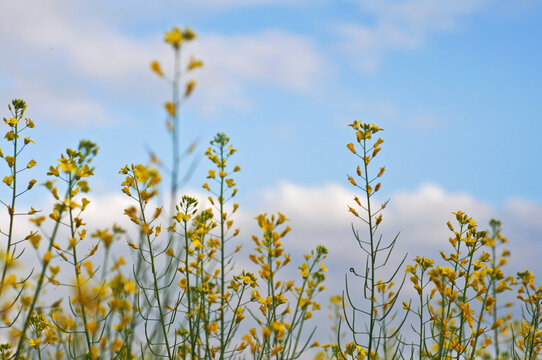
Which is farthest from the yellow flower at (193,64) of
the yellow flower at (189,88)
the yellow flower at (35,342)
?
the yellow flower at (35,342)

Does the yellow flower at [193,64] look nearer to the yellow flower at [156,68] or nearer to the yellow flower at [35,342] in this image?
the yellow flower at [156,68]

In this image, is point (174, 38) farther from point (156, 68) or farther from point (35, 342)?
point (35, 342)

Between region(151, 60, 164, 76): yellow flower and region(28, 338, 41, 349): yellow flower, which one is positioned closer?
region(151, 60, 164, 76): yellow flower

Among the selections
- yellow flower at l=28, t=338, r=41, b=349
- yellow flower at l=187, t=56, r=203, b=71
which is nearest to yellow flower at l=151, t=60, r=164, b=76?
yellow flower at l=187, t=56, r=203, b=71

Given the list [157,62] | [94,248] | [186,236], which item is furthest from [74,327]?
[157,62]

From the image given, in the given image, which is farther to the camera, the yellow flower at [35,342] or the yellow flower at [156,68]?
the yellow flower at [35,342]

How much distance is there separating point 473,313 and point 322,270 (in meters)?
1.21

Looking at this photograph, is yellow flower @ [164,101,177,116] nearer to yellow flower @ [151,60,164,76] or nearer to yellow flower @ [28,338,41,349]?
yellow flower @ [151,60,164,76]

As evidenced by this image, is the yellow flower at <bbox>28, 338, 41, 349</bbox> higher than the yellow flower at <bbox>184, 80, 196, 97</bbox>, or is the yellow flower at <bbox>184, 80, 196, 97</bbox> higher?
the yellow flower at <bbox>184, 80, 196, 97</bbox>

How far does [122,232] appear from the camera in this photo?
8.73 ft

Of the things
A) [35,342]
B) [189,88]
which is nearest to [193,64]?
[189,88]

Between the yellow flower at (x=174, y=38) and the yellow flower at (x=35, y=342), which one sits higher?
the yellow flower at (x=174, y=38)

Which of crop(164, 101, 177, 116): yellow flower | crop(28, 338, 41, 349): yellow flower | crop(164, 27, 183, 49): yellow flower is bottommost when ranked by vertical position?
crop(28, 338, 41, 349): yellow flower

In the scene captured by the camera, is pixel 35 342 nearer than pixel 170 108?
No
